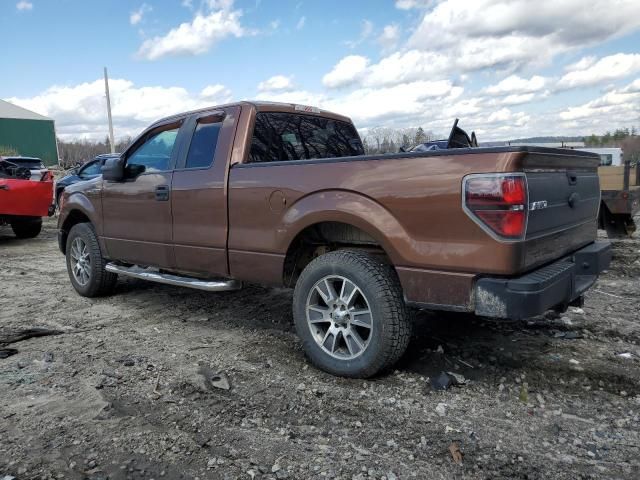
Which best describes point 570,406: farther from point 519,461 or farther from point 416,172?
point 416,172

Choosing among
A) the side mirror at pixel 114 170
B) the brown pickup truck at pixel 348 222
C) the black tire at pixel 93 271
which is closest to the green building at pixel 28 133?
the black tire at pixel 93 271

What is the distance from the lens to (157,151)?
4930 mm

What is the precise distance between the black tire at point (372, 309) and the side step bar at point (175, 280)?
0.88 m

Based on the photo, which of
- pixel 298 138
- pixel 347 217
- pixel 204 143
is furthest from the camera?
pixel 298 138

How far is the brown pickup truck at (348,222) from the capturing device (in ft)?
9.23

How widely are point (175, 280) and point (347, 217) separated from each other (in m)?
1.94

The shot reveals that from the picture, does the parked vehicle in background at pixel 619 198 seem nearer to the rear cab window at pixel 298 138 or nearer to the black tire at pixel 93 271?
the rear cab window at pixel 298 138

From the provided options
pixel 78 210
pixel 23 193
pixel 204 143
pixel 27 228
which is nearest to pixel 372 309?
pixel 204 143

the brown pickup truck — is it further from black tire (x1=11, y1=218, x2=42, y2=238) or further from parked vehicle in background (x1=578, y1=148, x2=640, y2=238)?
black tire (x1=11, y1=218, x2=42, y2=238)

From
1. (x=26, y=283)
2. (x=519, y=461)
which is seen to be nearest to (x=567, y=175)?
(x=519, y=461)

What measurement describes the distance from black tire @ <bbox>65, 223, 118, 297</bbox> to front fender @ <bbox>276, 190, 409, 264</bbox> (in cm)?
279

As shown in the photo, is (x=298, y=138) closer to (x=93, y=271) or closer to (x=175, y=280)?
(x=175, y=280)

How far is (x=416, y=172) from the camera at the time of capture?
119 inches

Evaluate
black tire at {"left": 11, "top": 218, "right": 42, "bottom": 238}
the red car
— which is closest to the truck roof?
the red car
